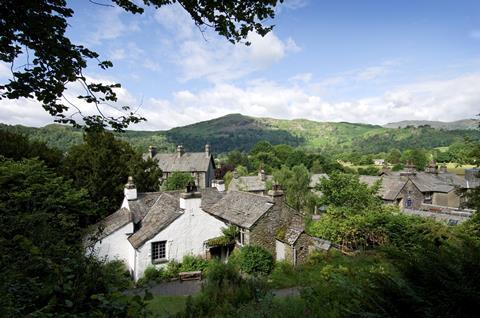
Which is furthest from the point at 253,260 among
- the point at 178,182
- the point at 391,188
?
the point at 391,188

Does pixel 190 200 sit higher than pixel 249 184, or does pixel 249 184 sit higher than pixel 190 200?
pixel 190 200

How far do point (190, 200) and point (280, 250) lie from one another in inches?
282

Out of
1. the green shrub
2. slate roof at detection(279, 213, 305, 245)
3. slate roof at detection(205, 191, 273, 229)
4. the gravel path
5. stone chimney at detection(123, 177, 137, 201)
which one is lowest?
the gravel path

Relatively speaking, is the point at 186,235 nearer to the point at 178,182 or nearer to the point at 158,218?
the point at 158,218

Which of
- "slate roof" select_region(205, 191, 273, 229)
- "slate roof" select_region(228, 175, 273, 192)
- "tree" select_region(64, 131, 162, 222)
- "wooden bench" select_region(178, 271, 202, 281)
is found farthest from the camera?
"slate roof" select_region(228, 175, 273, 192)

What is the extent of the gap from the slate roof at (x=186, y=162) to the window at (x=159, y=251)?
141ft

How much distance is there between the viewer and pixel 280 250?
20219mm

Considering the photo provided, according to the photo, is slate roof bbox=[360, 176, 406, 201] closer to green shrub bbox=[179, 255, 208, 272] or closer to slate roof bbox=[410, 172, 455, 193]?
slate roof bbox=[410, 172, 455, 193]

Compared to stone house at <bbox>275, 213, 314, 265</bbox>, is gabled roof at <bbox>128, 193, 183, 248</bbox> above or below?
above

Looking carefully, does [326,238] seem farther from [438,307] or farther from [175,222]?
[438,307]

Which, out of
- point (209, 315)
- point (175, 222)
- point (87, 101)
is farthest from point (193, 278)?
point (87, 101)

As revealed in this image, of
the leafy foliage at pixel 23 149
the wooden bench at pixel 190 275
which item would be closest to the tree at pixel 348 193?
the wooden bench at pixel 190 275

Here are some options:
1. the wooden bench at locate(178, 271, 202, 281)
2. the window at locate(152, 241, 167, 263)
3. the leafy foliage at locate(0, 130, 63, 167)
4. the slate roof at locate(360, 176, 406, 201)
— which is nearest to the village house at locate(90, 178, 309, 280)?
the window at locate(152, 241, 167, 263)

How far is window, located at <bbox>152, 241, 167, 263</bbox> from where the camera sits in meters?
19.4
